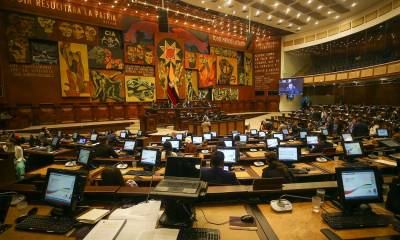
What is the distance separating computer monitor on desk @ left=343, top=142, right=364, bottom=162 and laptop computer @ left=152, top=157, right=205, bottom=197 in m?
4.23

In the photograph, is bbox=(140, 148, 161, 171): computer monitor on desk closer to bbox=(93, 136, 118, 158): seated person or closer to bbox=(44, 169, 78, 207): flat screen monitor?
bbox=(93, 136, 118, 158): seated person

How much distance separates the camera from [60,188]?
253 centimetres

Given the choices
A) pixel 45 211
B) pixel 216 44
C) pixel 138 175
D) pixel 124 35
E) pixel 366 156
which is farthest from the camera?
pixel 216 44

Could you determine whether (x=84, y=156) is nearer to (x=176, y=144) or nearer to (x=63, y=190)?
(x=176, y=144)

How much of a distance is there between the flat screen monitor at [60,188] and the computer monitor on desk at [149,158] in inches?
92.1

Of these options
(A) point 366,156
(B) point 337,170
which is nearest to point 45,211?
(B) point 337,170

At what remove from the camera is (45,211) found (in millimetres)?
2652

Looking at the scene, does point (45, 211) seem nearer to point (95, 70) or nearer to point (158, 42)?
point (95, 70)

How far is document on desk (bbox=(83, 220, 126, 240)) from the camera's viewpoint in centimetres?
194

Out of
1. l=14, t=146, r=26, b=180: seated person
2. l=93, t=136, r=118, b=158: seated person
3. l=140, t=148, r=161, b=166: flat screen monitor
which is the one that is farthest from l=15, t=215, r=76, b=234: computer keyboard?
l=14, t=146, r=26, b=180: seated person

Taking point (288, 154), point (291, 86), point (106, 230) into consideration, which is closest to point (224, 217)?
point (106, 230)

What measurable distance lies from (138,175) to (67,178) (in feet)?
6.88

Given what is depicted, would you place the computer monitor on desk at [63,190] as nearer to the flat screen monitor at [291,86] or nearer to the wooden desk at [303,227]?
the wooden desk at [303,227]

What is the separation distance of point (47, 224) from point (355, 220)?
284cm
